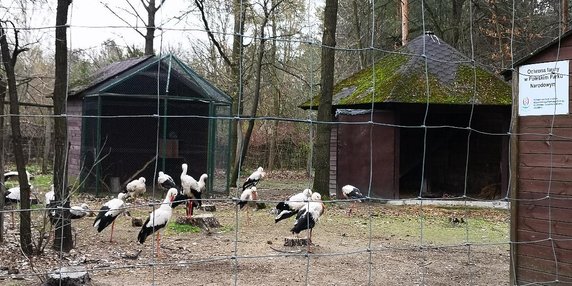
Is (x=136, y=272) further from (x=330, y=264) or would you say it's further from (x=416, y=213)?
(x=416, y=213)

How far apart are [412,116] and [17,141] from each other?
9230 millimetres

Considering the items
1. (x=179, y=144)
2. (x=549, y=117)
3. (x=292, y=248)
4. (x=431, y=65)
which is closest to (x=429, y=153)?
(x=431, y=65)

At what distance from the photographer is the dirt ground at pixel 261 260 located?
506 centimetres

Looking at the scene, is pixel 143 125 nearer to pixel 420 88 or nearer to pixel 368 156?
pixel 368 156

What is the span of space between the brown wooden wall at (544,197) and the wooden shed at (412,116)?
569 centimetres

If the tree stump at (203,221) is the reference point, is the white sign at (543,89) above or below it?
above

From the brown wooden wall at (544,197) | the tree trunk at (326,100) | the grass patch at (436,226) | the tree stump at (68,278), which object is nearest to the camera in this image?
the tree stump at (68,278)

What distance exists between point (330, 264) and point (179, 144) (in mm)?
6905

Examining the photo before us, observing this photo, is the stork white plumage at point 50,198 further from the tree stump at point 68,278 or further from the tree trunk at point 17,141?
the tree stump at point 68,278

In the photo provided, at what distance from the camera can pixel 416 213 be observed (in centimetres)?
1004

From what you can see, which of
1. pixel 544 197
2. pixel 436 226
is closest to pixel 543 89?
pixel 544 197

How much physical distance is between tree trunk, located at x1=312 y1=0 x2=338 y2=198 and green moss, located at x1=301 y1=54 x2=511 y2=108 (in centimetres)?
71

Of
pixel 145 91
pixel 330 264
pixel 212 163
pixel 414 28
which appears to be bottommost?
pixel 330 264

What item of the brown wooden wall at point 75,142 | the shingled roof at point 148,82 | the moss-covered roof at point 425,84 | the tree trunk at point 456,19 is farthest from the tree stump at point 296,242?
the tree trunk at point 456,19
